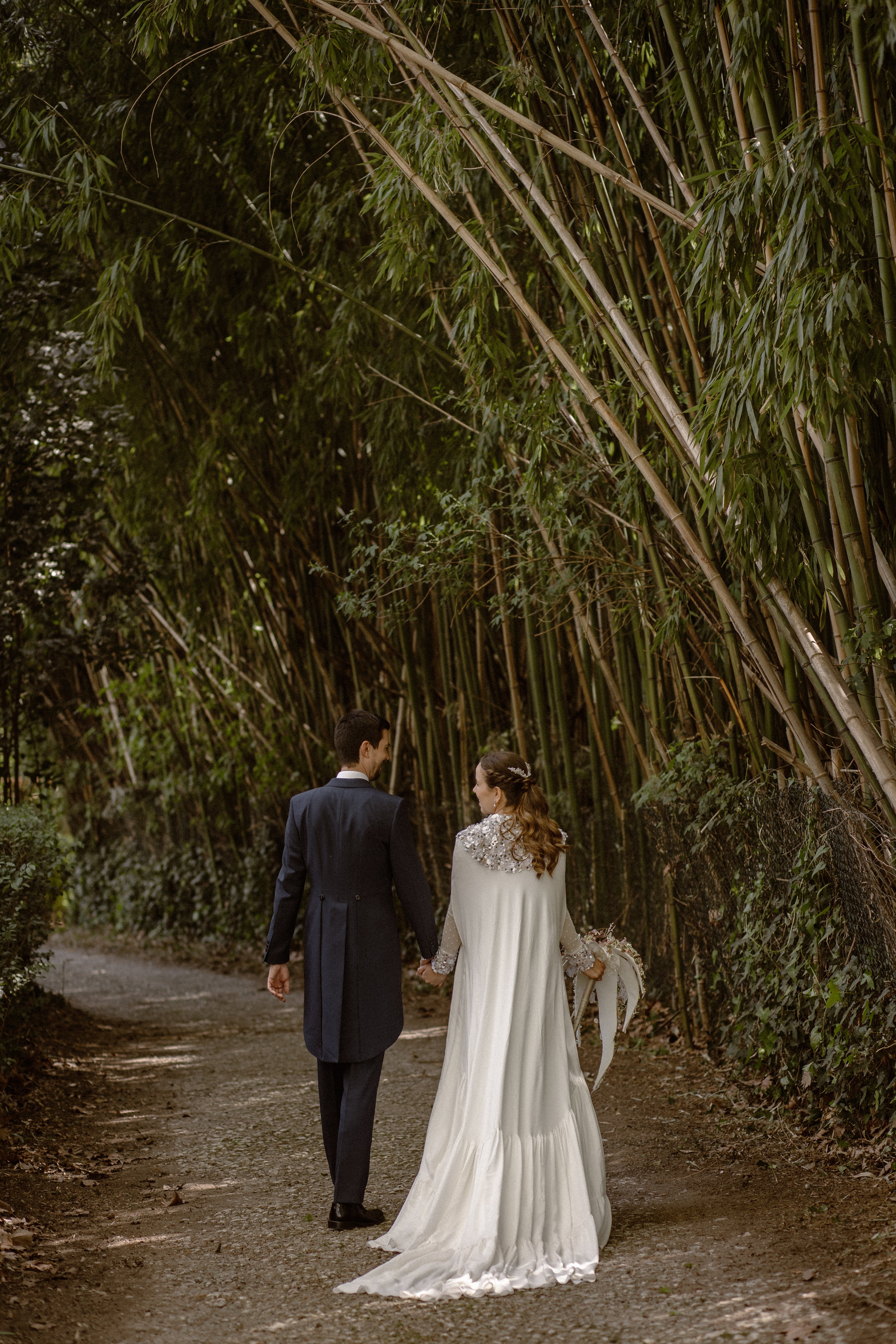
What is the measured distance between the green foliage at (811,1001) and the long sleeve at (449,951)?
4.14 ft

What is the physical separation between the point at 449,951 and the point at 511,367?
2856mm

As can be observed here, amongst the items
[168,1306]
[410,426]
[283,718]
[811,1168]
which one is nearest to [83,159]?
[410,426]

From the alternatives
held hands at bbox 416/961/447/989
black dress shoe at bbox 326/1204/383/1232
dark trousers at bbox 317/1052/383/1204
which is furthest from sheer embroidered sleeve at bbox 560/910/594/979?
black dress shoe at bbox 326/1204/383/1232

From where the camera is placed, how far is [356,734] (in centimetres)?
321

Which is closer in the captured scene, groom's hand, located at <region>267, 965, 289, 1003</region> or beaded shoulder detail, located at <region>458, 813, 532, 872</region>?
beaded shoulder detail, located at <region>458, 813, 532, 872</region>

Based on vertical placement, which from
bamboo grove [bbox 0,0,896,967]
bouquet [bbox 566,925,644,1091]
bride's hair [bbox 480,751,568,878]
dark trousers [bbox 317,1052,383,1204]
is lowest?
dark trousers [bbox 317,1052,383,1204]

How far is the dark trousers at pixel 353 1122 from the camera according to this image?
3109mm

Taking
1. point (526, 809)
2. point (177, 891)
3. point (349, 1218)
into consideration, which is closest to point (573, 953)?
point (526, 809)

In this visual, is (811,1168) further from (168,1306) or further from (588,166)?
(588,166)

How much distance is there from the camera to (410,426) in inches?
238

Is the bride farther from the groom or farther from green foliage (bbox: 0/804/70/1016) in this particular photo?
green foliage (bbox: 0/804/70/1016)

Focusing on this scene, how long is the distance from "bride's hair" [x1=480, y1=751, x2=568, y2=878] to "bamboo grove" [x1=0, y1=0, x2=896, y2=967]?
889mm

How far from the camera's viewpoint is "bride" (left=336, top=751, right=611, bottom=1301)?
8.98 ft

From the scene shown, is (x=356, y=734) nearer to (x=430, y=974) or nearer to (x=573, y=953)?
(x=430, y=974)
